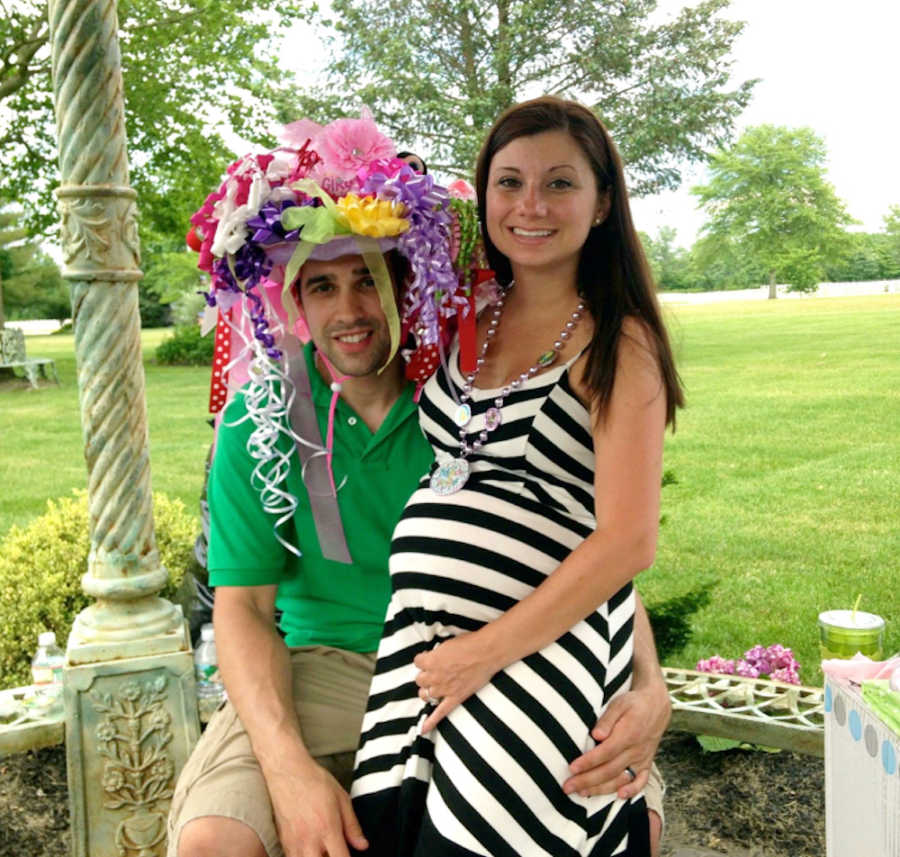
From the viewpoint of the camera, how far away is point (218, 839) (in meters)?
1.70

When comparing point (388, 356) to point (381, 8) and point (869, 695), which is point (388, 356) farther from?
point (381, 8)

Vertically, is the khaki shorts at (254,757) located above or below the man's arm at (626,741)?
below

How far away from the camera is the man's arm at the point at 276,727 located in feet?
5.62

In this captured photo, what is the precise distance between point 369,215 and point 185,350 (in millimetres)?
20131

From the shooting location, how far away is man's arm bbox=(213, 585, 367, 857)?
1713mm

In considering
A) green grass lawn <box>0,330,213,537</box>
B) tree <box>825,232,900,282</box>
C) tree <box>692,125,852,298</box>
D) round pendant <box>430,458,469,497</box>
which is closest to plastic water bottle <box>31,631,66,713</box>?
round pendant <box>430,458,469,497</box>

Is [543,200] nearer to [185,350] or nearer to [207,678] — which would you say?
[207,678]

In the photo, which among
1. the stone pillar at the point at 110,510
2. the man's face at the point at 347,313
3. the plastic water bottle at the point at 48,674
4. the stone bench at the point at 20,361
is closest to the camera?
the man's face at the point at 347,313

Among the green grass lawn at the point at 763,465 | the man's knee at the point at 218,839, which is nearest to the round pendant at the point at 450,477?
the green grass lawn at the point at 763,465

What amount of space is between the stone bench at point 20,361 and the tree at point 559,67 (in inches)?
294

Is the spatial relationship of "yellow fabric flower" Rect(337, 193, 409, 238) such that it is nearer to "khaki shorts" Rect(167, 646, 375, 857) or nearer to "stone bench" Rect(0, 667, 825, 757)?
"khaki shorts" Rect(167, 646, 375, 857)

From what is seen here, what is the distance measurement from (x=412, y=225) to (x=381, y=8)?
42.9 feet

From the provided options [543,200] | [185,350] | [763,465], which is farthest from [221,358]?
[185,350]

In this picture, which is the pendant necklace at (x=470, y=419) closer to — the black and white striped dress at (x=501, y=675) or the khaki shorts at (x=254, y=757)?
the black and white striped dress at (x=501, y=675)
